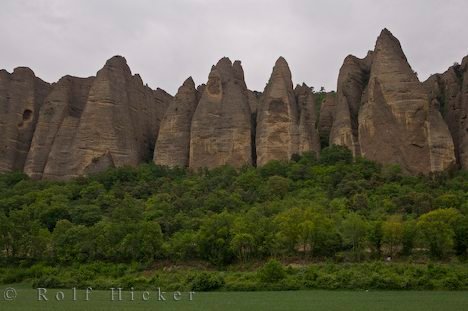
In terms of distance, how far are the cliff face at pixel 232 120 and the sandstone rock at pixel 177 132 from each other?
0.26 ft

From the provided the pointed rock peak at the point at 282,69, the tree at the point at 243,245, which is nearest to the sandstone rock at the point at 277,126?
the pointed rock peak at the point at 282,69

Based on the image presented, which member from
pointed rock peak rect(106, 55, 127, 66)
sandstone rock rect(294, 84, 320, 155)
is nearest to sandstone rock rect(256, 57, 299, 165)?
sandstone rock rect(294, 84, 320, 155)

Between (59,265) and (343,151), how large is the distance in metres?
19.8

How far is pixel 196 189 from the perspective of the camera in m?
39.8

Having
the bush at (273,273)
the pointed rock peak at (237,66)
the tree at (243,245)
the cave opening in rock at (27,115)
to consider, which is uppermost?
the pointed rock peak at (237,66)

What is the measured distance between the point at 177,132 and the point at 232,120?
4.65 metres

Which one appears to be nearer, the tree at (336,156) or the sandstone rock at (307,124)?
the tree at (336,156)

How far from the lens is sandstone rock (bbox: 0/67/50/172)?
161ft

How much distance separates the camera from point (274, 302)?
20016 millimetres

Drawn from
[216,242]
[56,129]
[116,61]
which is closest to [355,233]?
[216,242]

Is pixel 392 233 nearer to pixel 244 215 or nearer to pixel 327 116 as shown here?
pixel 244 215

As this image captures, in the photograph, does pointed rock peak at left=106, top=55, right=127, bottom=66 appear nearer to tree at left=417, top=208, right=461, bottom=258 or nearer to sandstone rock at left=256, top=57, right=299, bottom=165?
sandstone rock at left=256, top=57, right=299, bottom=165

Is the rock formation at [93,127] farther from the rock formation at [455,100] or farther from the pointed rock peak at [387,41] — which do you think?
the rock formation at [455,100]

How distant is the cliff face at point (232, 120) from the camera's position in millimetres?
41500
